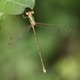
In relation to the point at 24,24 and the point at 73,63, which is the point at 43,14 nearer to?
the point at 24,24

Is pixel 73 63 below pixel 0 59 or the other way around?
below

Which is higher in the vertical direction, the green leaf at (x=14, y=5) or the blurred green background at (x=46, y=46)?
the green leaf at (x=14, y=5)

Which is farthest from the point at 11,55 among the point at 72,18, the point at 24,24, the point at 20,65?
the point at 72,18

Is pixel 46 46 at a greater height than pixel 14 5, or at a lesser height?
lesser

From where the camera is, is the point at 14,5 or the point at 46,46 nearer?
the point at 14,5
